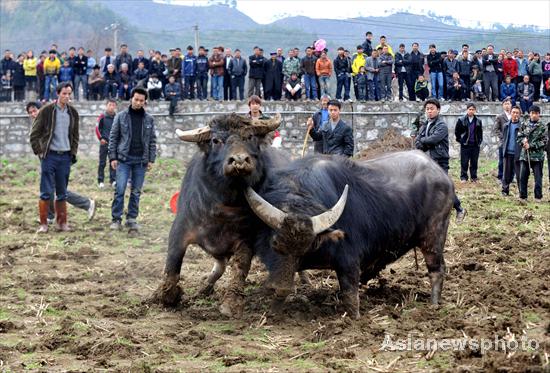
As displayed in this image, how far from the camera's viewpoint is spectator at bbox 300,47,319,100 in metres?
22.5

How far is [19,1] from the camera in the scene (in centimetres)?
7162

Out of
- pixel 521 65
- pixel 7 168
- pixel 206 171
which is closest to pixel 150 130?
pixel 206 171

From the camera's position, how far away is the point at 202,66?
76.5 feet

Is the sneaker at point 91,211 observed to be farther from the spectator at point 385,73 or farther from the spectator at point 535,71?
the spectator at point 535,71

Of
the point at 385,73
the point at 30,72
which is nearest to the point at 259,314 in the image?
the point at 385,73

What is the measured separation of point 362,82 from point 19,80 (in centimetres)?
1071

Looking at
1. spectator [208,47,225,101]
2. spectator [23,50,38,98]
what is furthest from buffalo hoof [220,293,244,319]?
spectator [23,50,38,98]

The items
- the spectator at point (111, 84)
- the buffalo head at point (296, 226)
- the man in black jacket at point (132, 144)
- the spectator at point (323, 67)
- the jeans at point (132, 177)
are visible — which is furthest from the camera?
the spectator at point (111, 84)

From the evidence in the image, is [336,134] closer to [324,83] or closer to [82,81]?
[324,83]

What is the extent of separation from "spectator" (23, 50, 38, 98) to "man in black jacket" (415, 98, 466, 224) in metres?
16.6

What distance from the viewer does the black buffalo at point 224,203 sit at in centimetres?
715

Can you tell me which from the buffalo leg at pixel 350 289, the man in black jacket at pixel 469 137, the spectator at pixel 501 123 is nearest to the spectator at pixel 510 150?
Result: the man in black jacket at pixel 469 137

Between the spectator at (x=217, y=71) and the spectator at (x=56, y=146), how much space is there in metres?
10.9

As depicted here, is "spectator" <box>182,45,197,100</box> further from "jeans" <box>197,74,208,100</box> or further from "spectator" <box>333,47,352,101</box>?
"spectator" <box>333,47,352,101</box>
